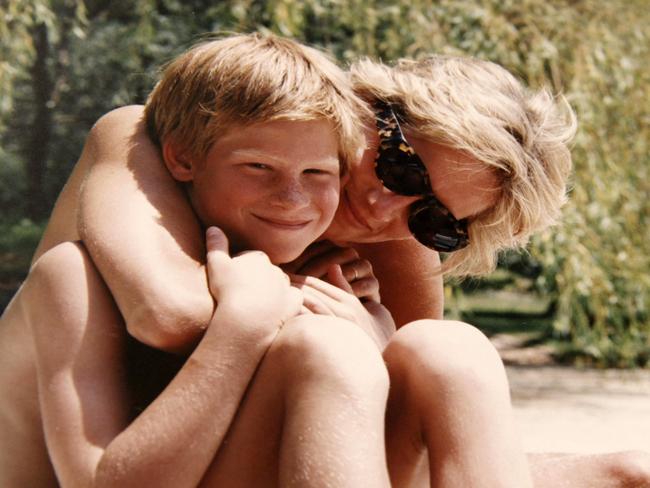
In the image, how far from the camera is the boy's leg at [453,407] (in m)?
1.47

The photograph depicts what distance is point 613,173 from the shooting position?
15.9ft

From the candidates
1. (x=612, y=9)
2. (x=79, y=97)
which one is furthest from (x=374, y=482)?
(x=79, y=97)

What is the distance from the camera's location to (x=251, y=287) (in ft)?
5.05

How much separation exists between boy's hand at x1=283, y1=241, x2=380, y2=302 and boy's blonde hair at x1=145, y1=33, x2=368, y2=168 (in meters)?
0.24

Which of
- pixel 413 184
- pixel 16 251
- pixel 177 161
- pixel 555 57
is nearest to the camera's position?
pixel 177 161

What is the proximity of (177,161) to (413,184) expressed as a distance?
0.51 meters

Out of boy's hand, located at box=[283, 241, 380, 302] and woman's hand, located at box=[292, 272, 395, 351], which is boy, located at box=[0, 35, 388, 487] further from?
boy's hand, located at box=[283, 241, 380, 302]

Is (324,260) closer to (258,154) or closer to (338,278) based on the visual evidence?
(338,278)

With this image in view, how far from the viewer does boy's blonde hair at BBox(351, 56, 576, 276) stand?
2023 millimetres

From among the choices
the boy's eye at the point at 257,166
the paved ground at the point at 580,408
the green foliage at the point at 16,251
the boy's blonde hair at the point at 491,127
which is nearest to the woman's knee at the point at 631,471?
the boy's blonde hair at the point at 491,127

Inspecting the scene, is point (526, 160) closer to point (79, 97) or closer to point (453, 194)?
point (453, 194)

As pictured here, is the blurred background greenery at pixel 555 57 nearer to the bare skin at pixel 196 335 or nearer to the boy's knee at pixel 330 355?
the bare skin at pixel 196 335

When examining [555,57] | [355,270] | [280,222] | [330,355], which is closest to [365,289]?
[355,270]

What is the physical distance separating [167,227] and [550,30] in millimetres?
3629
